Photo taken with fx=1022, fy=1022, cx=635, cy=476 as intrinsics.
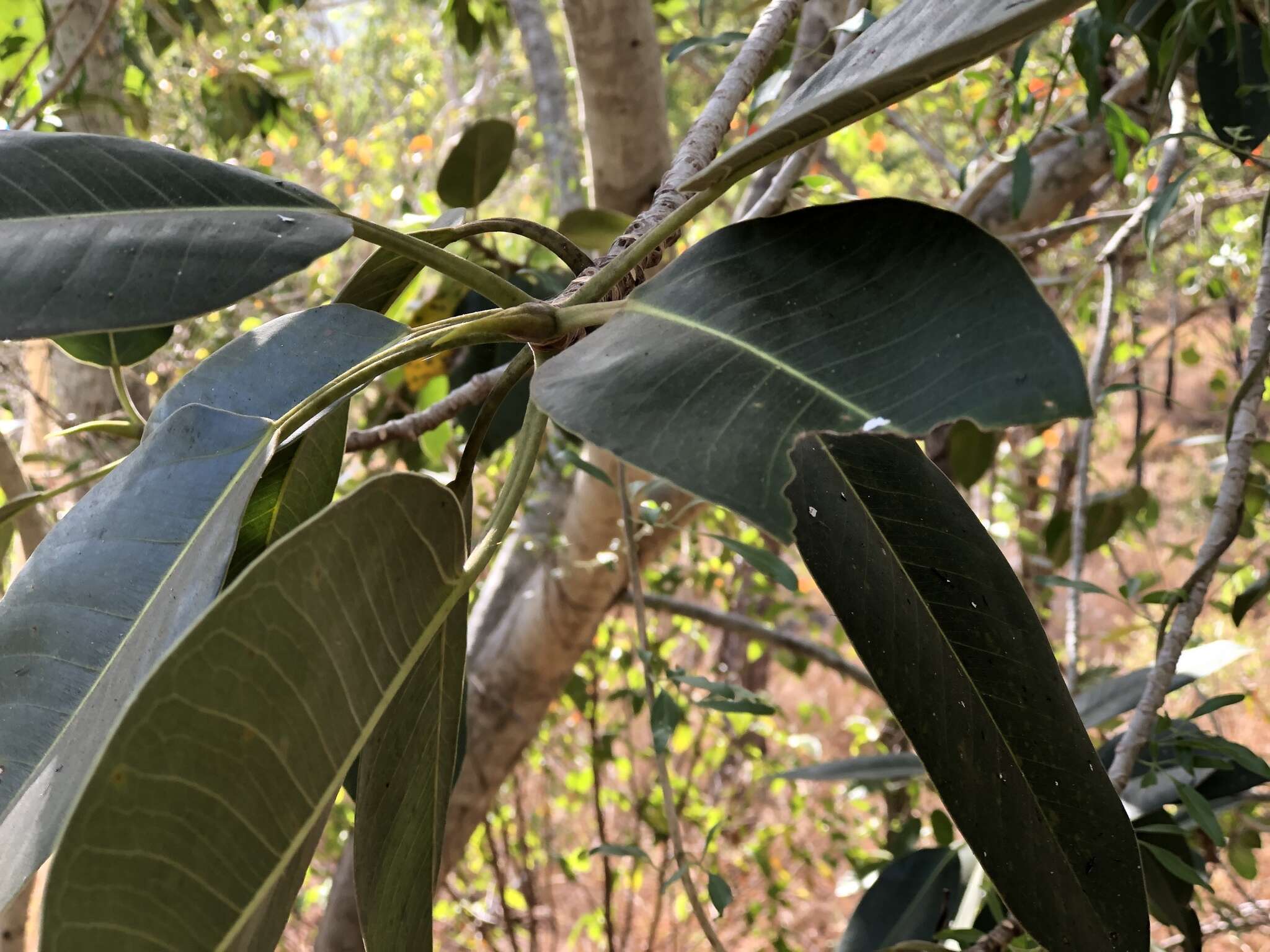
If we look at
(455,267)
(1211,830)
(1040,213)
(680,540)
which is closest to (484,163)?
(455,267)

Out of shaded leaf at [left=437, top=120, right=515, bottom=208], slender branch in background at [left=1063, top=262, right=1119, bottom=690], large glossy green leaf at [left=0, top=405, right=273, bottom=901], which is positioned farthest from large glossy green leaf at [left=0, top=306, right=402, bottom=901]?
slender branch in background at [left=1063, top=262, right=1119, bottom=690]

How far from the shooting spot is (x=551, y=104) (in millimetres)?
1602

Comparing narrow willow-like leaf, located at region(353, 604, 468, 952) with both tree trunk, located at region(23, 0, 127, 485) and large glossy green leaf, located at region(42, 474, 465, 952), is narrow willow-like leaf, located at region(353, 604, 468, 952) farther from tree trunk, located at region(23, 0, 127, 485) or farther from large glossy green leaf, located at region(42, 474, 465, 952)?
tree trunk, located at region(23, 0, 127, 485)

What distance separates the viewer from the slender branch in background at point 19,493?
781 millimetres

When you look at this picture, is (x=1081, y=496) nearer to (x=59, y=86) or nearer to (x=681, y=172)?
(x=681, y=172)

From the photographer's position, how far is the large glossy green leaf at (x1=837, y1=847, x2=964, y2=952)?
80 centimetres

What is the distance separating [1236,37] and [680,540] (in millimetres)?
1411

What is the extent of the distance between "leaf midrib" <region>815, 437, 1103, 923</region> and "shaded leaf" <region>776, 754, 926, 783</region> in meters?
0.44

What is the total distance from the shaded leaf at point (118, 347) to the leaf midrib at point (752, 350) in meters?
0.45

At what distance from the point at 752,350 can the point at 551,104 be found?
1398mm

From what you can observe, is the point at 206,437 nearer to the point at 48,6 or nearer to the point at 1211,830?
the point at 1211,830

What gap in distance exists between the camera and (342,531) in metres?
0.29

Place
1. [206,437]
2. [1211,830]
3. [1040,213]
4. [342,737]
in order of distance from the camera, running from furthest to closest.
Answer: [1040,213], [1211,830], [206,437], [342,737]

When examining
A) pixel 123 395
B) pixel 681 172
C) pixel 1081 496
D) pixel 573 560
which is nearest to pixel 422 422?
pixel 123 395
